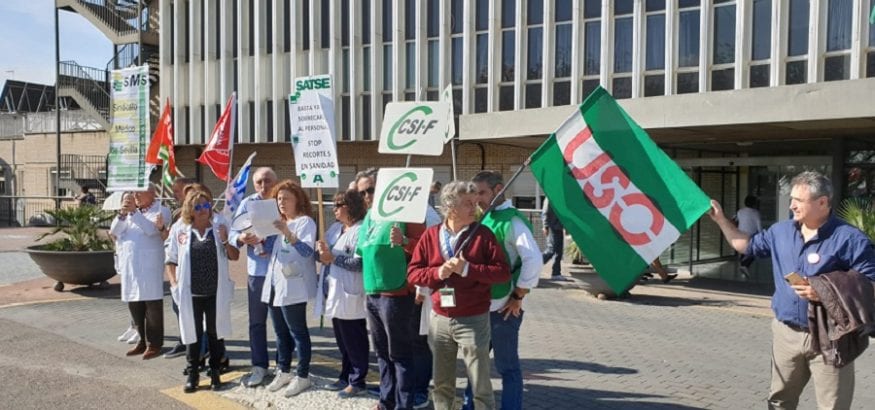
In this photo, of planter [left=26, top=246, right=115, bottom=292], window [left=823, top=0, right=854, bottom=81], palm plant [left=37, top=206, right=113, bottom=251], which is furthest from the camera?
window [left=823, top=0, right=854, bottom=81]

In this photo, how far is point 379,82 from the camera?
22.5 m

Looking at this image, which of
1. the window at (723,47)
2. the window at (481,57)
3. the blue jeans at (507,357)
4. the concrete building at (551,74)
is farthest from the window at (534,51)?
the blue jeans at (507,357)

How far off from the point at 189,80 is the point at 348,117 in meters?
7.74

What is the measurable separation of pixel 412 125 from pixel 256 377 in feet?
8.45

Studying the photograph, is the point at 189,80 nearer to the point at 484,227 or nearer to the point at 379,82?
the point at 379,82

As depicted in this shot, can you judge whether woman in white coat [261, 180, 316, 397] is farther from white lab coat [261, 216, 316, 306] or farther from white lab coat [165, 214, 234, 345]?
white lab coat [165, 214, 234, 345]

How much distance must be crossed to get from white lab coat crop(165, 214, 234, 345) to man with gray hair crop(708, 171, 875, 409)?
4.09 m

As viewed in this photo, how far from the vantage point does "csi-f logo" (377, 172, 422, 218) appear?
486 cm

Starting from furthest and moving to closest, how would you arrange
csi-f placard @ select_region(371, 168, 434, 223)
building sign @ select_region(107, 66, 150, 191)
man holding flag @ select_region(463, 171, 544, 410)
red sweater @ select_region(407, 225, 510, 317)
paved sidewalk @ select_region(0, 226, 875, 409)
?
1. building sign @ select_region(107, 66, 150, 191)
2. paved sidewalk @ select_region(0, 226, 875, 409)
3. csi-f placard @ select_region(371, 168, 434, 223)
4. man holding flag @ select_region(463, 171, 544, 410)
5. red sweater @ select_region(407, 225, 510, 317)

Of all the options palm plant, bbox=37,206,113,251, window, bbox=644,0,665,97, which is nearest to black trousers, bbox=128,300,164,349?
palm plant, bbox=37,206,113,251

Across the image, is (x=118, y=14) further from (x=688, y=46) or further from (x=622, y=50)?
(x=688, y=46)

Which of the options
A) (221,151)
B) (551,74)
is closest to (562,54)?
(551,74)

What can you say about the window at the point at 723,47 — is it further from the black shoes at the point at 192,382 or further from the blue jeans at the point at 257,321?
the black shoes at the point at 192,382

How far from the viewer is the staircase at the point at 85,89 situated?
28859mm
